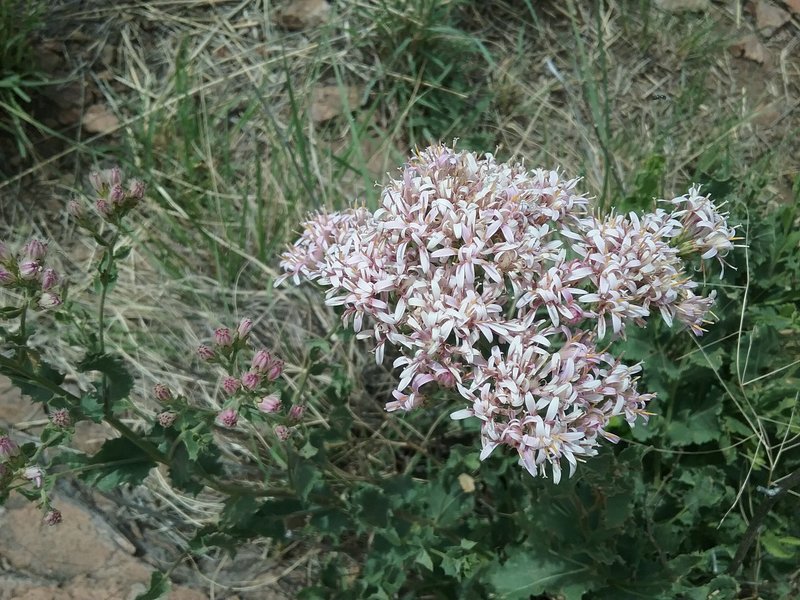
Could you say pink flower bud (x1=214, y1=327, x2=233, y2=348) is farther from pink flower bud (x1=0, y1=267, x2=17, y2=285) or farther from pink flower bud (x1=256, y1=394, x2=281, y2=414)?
pink flower bud (x1=0, y1=267, x2=17, y2=285)

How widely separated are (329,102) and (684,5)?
2.17 m

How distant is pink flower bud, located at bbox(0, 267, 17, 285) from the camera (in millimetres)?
2209

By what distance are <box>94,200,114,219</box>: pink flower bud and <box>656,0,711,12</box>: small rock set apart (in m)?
3.57

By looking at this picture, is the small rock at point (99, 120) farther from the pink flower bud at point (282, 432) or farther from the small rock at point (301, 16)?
the pink flower bud at point (282, 432)

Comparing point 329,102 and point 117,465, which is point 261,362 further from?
point 329,102

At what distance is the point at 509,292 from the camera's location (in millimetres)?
2307

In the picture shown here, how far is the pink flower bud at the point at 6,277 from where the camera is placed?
2.21 metres

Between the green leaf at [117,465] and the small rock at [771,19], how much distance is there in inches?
161

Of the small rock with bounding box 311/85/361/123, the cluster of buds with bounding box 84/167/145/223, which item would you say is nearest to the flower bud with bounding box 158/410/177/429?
the cluster of buds with bounding box 84/167/145/223

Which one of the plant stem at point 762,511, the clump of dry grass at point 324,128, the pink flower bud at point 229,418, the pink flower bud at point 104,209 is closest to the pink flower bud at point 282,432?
the pink flower bud at point 229,418

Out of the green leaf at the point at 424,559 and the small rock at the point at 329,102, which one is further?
the small rock at the point at 329,102

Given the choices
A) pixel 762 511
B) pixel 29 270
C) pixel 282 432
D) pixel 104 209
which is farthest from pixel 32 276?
pixel 762 511

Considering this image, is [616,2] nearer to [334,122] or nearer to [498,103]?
[498,103]

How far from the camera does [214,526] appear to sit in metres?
2.55
